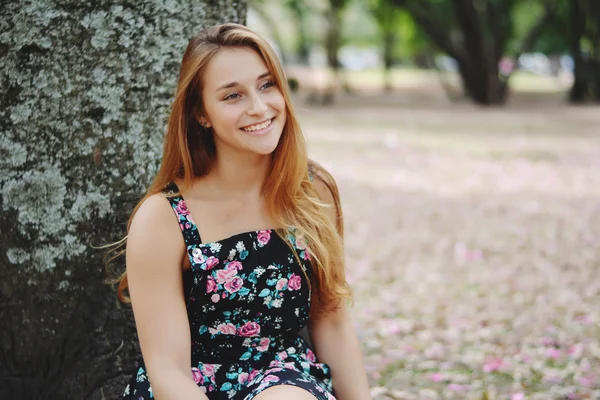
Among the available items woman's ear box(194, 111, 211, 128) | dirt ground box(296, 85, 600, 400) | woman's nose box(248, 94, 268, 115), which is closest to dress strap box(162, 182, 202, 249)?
woman's ear box(194, 111, 211, 128)

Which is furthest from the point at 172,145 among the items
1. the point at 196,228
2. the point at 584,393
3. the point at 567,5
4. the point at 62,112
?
the point at 567,5

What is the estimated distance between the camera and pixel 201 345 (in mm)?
2385

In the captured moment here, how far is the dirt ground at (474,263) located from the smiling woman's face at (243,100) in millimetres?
356

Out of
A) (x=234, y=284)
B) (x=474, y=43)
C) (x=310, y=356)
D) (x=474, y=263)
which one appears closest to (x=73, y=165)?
(x=234, y=284)

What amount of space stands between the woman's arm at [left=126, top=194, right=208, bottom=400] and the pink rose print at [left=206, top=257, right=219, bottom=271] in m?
0.09

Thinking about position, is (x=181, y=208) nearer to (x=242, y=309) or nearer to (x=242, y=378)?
(x=242, y=309)

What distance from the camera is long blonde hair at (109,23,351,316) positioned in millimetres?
2316

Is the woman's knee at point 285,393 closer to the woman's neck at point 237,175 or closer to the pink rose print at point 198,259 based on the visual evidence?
the pink rose print at point 198,259

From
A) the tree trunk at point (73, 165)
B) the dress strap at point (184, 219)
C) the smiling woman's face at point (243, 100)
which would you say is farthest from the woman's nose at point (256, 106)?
the tree trunk at point (73, 165)

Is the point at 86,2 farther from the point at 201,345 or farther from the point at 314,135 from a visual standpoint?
the point at 314,135

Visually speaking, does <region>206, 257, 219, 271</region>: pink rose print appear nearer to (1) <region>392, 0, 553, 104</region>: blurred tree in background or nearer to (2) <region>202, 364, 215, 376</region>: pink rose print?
(2) <region>202, 364, 215, 376</region>: pink rose print

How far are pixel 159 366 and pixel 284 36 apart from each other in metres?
49.8

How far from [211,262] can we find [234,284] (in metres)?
0.10

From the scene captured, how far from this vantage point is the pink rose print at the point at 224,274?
7.54 ft
